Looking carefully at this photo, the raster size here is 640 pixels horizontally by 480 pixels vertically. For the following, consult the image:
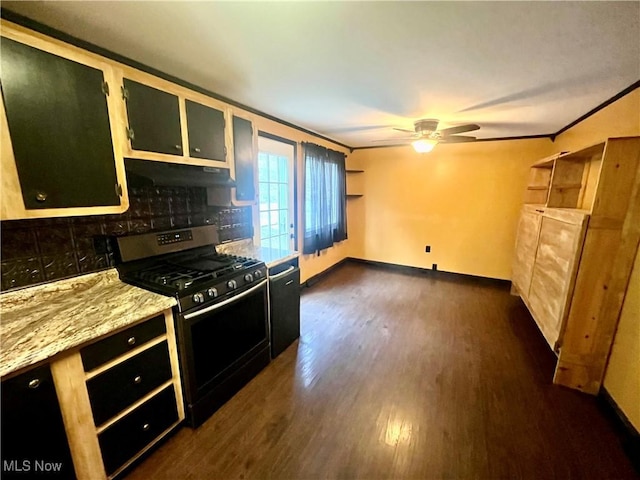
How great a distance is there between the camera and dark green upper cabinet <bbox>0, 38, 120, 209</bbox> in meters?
1.20

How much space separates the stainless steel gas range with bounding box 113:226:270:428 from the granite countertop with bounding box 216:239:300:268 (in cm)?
19

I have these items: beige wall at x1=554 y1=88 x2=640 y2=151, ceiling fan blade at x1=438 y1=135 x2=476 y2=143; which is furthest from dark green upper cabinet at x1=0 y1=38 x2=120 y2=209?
beige wall at x1=554 y1=88 x2=640 y2=151

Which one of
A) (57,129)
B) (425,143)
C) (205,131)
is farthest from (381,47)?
(57,129)

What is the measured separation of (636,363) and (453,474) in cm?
143

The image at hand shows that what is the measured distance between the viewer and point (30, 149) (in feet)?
4.09

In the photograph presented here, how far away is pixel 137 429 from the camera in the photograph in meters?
1.47

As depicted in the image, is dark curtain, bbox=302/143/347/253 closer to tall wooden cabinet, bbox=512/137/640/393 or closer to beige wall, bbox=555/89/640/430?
tall wooden cabinet, bbox=512/137/640/393

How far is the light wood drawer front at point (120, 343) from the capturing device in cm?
125

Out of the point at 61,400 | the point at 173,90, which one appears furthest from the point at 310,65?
the point at 61,400

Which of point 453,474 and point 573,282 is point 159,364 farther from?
point 573,282

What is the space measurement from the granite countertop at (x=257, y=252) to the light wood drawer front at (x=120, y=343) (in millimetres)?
965

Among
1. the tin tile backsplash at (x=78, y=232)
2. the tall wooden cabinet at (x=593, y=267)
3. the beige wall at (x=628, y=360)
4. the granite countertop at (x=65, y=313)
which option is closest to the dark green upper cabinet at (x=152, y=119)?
the tin tile backsplash at (x=78, y=232)

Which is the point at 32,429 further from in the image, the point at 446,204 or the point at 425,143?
the point at 446,204

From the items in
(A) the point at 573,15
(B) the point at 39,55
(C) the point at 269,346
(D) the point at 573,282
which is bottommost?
(C) the point at 269,346
